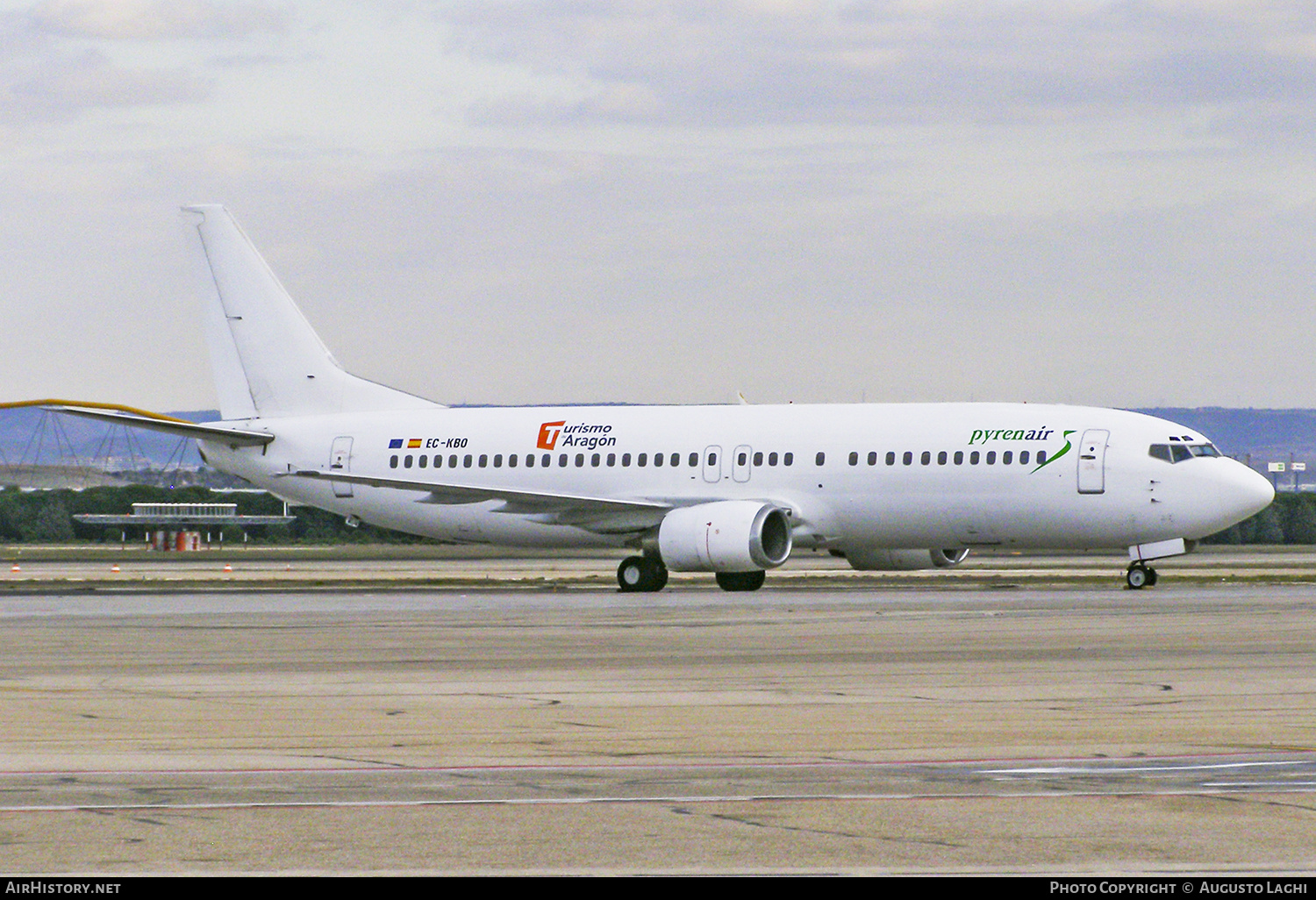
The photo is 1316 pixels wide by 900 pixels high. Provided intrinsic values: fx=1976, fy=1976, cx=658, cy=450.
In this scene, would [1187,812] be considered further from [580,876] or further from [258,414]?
[258,414]

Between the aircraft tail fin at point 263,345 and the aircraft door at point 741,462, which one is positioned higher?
the aircraft tail fin at point 263,345

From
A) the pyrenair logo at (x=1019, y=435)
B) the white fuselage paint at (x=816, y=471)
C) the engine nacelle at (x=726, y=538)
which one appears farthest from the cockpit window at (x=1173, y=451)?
the engine nacelle at (x=726, y=538)

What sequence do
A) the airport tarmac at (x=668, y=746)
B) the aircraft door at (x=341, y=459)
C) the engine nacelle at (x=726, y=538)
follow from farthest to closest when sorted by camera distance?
1. the aircraft door at (x=341, y=459)
2. the engine nacelle at (x=726, y=538)
3. the airport tarmac at (x=668, y=746)

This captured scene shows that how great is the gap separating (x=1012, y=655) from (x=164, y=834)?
13603 mm

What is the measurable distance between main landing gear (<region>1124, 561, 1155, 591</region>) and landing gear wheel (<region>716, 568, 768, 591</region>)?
25.5 feet

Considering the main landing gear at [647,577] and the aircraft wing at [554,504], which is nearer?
the main landing gear at [647,577]

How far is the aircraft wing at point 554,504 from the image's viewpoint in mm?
42969

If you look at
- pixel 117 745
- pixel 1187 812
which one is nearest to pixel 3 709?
pixel 117 745

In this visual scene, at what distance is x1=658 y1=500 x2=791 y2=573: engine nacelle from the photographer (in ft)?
133

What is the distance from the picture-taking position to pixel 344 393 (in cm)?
4969

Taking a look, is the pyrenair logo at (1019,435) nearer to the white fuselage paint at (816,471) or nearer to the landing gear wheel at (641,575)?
the white fuselage paint at (816,471)

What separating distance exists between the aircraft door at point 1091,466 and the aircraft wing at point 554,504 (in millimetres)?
9150

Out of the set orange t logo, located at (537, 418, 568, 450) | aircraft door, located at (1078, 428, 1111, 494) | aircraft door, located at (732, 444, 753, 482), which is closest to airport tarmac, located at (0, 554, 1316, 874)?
aircraft door, located at (1078, 428, 1111, 494)

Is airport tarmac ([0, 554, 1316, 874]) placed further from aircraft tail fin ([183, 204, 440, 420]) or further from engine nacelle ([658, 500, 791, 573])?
aircraft tail fin ([183, 204, 440, 420])
